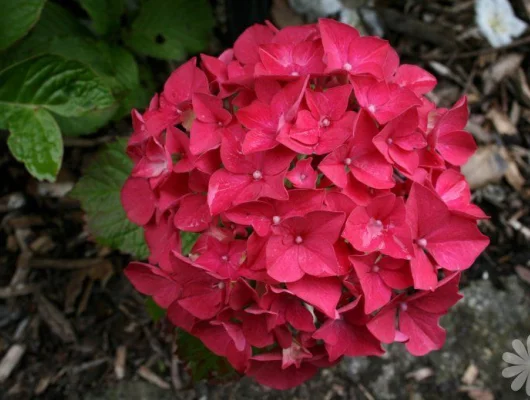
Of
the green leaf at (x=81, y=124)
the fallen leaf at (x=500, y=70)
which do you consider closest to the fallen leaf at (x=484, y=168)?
the fallen leaf at (x=500, y=70)

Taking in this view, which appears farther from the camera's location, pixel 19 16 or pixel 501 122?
pixel 501 122

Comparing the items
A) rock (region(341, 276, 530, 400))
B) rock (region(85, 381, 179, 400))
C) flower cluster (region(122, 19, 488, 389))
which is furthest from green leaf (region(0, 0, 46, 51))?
rock (region(341, 276, 530, 400))

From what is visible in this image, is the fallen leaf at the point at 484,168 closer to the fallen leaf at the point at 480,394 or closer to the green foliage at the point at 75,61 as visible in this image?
the fallen leaf at the point at 480,394

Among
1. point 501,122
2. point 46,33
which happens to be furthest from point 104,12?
point 501,122

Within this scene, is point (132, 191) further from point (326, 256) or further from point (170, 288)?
point (326, 256)

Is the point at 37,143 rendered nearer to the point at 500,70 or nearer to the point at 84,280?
the point at 84,280

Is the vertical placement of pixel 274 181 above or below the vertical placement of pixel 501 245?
above

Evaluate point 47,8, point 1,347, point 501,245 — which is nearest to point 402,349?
point 501,245
